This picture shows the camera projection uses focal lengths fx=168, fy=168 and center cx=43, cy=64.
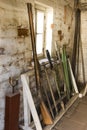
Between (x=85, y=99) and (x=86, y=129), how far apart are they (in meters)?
1.02

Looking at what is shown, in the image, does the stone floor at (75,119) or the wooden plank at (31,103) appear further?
the stone floor at (75,119)

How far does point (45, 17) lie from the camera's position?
10.2ft

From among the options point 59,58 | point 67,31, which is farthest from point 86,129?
point 67,31

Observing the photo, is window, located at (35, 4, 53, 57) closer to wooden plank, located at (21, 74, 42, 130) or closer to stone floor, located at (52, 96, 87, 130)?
wooden plank, located at (21, 74, 42, 130)

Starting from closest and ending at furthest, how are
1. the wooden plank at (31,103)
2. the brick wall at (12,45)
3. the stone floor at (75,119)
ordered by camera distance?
the brick wall at (12,45), the wooden plank at (31,103), the stone floor at (75,119)

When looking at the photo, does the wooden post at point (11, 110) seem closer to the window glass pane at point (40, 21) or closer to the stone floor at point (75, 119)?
the stone floor at point (75, 119)

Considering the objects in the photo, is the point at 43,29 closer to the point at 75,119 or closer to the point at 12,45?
the point at 12,45

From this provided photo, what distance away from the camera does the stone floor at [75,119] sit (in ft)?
7.92

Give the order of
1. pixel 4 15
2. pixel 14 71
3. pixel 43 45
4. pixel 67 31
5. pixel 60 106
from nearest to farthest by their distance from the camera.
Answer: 1. pixel 4 15
2. pixel 14 71
3. pixel 60 106
4. pixel 43 45
5. pixel 67 31

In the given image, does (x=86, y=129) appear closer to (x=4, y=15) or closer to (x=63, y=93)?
(x=63, y=93)

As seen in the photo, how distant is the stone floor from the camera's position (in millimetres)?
2414

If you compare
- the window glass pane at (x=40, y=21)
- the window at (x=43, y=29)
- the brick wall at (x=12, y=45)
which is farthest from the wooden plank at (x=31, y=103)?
the window glass pane at (x=40, y=21)

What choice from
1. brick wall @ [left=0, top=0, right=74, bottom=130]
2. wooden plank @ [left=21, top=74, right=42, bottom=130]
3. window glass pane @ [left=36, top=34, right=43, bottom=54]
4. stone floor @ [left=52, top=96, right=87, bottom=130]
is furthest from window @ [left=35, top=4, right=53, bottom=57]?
stone floor @ [left=52, top=96, right=87, bottom=130]

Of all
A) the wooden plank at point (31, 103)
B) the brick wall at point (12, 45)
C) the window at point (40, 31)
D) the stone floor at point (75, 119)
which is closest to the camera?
the brick wall at point (12, 45)
